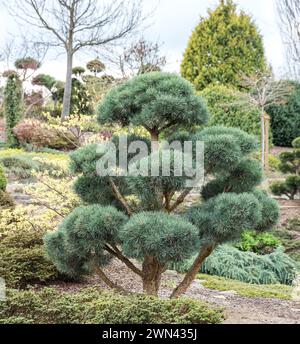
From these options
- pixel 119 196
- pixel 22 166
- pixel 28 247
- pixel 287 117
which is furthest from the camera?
pixel 287 117

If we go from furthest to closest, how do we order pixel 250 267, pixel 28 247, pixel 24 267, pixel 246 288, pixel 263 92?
pixel 263 92 → pixel 250 267 → pixel 246 288 → pixel 28 247 → pixel 24 267

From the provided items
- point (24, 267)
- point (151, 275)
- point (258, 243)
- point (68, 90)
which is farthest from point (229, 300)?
point (68, 90)

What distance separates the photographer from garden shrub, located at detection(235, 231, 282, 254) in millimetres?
9539

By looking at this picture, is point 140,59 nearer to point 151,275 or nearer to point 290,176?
point 290,176

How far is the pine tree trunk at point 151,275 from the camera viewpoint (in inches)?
208

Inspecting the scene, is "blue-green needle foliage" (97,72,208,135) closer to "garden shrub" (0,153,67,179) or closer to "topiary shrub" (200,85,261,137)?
"garden shrub" (0,153,67,179)

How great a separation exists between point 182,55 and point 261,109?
3.48 meters

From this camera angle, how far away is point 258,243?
9711mm

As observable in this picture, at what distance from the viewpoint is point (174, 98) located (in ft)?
16.3

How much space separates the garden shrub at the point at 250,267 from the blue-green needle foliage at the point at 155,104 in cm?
376

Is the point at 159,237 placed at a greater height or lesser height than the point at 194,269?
greater

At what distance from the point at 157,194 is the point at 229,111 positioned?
12.2 meters

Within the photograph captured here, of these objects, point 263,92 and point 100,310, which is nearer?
point 100,310
